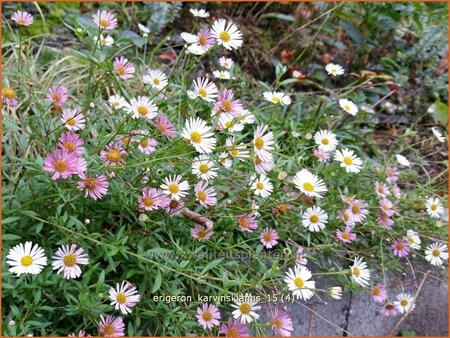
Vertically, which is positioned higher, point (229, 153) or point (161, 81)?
Result: point (161, 81)

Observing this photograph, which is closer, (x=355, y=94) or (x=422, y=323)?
(x=422, y=323)

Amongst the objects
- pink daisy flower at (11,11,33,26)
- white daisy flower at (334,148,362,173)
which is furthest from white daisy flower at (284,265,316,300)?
pink daisy flower at (11,11,33,26)

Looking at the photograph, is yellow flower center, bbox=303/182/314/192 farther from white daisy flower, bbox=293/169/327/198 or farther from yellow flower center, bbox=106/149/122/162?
yellow flower center, bbox=106/149/122/162

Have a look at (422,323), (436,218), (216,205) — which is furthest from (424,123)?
(216,205)

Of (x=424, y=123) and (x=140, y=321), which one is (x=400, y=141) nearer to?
(x=424, y=123)

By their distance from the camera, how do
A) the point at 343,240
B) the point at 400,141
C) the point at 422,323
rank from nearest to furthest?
1. the point at 343,240
2. the point at 422,323
3. the point at 400,141

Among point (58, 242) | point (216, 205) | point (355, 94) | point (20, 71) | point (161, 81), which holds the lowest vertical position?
point (58, 242)

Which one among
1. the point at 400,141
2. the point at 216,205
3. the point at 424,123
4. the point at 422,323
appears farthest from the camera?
the point at 424,123
